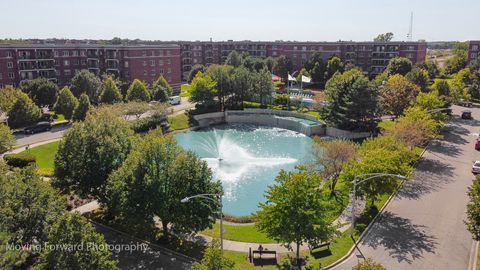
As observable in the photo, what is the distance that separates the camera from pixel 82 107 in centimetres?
6031

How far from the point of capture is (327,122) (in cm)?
6291

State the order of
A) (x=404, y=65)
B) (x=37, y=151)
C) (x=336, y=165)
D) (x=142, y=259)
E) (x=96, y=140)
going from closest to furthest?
(x=142, y=259) < (x=96, y=140) < (x=336, y=165) < (x=37, y=151) < (x=404, y=65)

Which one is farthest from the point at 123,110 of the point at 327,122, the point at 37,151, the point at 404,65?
the point at 404,65

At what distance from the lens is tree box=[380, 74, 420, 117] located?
194 ft

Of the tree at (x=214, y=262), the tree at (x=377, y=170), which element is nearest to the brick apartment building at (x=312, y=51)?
the tree at (x=377, y=170)

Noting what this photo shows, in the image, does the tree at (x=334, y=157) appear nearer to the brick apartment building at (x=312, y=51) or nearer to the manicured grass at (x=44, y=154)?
the manicured grass at (x=44, y=154)

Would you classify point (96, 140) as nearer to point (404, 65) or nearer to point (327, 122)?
point (327, 122)

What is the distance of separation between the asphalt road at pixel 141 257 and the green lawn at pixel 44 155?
19438 millimetres

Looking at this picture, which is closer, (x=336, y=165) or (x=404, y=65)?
(x=336, y=165)

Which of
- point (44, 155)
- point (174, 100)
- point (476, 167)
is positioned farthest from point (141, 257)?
point (174, 100)

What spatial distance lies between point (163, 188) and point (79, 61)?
7151 cm

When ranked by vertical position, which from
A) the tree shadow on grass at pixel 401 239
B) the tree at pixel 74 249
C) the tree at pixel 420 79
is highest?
the tree at pixel 420 79

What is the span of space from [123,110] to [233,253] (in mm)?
38972

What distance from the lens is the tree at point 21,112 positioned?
57888 millimetres
